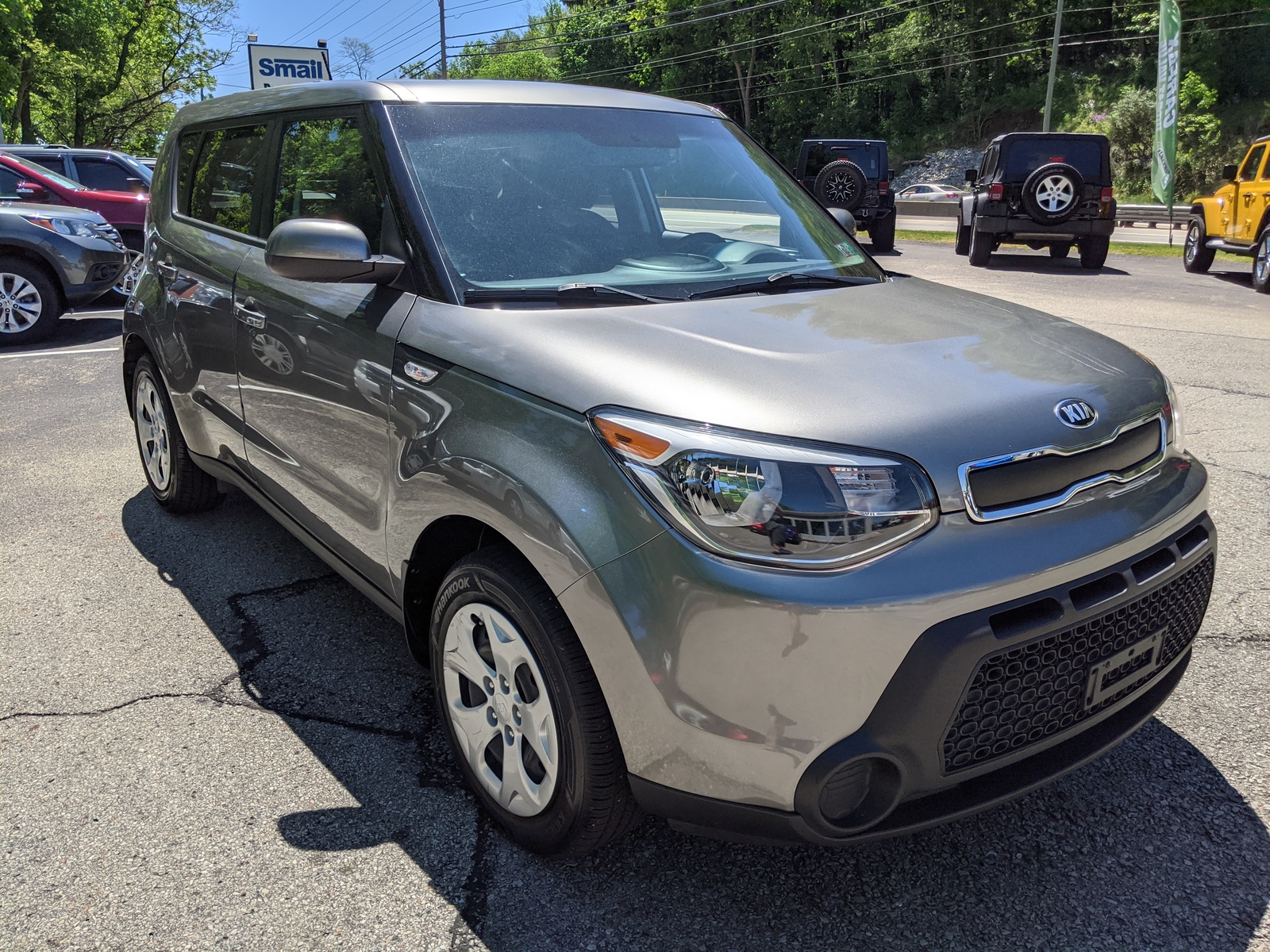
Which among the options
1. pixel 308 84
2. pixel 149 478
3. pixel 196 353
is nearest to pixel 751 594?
pixel 308 84

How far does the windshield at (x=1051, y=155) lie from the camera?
1602cm

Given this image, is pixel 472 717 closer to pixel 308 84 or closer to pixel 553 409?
pixel 553 409

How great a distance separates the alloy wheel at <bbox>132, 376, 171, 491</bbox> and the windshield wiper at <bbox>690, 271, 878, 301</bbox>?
290 centimetres

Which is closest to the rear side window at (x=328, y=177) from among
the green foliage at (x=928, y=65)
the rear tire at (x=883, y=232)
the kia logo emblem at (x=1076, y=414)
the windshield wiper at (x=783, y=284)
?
the windshield wiper at (x=783, y=284)

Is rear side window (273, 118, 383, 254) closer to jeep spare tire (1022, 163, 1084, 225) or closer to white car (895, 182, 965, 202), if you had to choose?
jeep spare tire (1022, 163, 1084, 225)

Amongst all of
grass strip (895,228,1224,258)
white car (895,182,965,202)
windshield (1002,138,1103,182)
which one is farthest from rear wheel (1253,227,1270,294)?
white car (895,182,965,202)

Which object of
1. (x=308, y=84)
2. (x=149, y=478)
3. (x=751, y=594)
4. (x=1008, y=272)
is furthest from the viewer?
(x=1008, y=272)

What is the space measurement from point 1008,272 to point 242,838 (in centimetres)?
1542

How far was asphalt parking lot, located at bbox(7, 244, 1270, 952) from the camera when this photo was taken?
223cm

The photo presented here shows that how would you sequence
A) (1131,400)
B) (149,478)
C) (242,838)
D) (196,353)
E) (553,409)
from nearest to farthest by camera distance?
1. (553,409)
2. (1131,400)
3. (242,838)
4. (196,353)
5. (149,478)

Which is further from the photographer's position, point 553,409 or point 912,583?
point 553,409

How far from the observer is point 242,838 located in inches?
99.7

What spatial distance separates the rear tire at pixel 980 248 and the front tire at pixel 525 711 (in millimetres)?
15636

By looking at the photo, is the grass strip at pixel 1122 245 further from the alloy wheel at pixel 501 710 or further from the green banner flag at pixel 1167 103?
the alloy wheel at pixel 501 710
